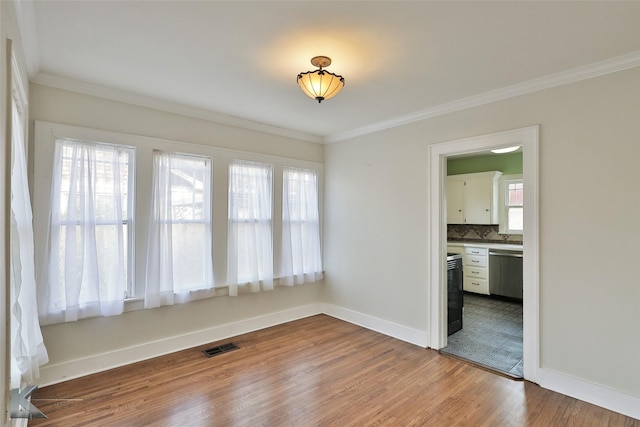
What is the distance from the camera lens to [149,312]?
11.1 ft

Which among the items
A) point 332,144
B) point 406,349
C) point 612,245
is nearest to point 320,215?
point 332,144

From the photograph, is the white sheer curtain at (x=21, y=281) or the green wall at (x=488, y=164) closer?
the white sheer curtain at (x=21, y=281)

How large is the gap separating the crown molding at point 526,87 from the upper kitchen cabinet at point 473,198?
310 centimetres

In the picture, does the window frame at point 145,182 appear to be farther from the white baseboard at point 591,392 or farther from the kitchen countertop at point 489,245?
the kitchen countertop at point 489,245

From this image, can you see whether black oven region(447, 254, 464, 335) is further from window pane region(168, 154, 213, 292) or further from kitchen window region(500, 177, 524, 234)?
window pane region(168, 154, 213, 292)

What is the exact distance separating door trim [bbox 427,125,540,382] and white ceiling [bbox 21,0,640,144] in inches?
19.7

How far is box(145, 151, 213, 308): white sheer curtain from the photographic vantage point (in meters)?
3.33

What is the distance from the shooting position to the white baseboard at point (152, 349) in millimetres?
2848

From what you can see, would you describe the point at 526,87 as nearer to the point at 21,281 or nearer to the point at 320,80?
the point at 320,80

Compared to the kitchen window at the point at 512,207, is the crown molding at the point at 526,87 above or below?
above

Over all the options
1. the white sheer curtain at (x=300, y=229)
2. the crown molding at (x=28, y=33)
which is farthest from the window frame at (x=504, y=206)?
the crown molding at (x=28, y=33)

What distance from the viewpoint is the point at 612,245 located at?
98.6 inches

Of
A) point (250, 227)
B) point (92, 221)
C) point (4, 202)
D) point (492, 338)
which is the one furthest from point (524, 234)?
point (92, 221)

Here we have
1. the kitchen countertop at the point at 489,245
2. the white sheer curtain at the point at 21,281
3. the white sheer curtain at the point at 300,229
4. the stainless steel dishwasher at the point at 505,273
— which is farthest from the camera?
the kitchen countertop at the point at 489,245
